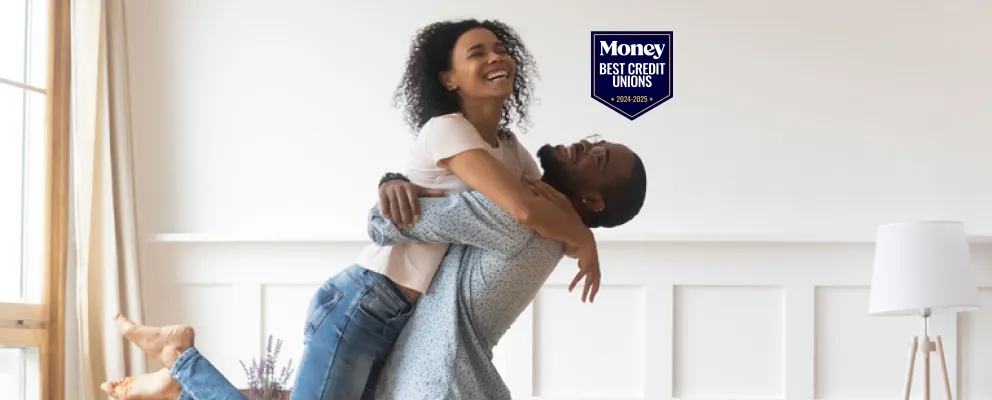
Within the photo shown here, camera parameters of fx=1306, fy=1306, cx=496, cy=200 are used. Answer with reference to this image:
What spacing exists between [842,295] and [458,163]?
2398 millimetres

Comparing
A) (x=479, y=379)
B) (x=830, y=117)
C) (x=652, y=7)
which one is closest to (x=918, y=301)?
(x=830, y=117)

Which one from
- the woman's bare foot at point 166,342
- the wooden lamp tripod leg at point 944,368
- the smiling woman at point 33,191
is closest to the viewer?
the woman's bare foot at point 166,342

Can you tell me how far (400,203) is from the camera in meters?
1.89

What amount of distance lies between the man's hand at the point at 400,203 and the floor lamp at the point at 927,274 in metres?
2.17

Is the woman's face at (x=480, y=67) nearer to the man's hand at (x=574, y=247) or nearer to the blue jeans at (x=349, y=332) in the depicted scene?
the man's hand at (x=574, y=247)

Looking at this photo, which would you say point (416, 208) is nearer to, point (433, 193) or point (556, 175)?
point (433, 193)

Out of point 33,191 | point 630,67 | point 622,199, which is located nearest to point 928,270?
point 630,67

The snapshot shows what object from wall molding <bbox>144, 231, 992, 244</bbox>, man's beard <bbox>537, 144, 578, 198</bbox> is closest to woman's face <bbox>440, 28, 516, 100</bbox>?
man's beard <bbox>537, 144, 578, 198</bbox>

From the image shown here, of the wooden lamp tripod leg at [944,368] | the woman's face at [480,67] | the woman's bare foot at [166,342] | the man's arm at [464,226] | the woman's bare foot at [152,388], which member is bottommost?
the wooden lamp tripod leg at [944,368]

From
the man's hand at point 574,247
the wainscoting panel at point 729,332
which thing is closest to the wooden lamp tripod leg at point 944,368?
the wainscoting panel at point 729,332

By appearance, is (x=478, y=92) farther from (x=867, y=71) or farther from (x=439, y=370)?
(x=867, y=71)

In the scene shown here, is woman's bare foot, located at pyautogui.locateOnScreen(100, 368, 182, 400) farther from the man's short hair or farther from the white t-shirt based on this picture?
the man's short hair

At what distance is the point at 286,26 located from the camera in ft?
13.9

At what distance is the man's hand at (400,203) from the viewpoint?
6.20 feet
